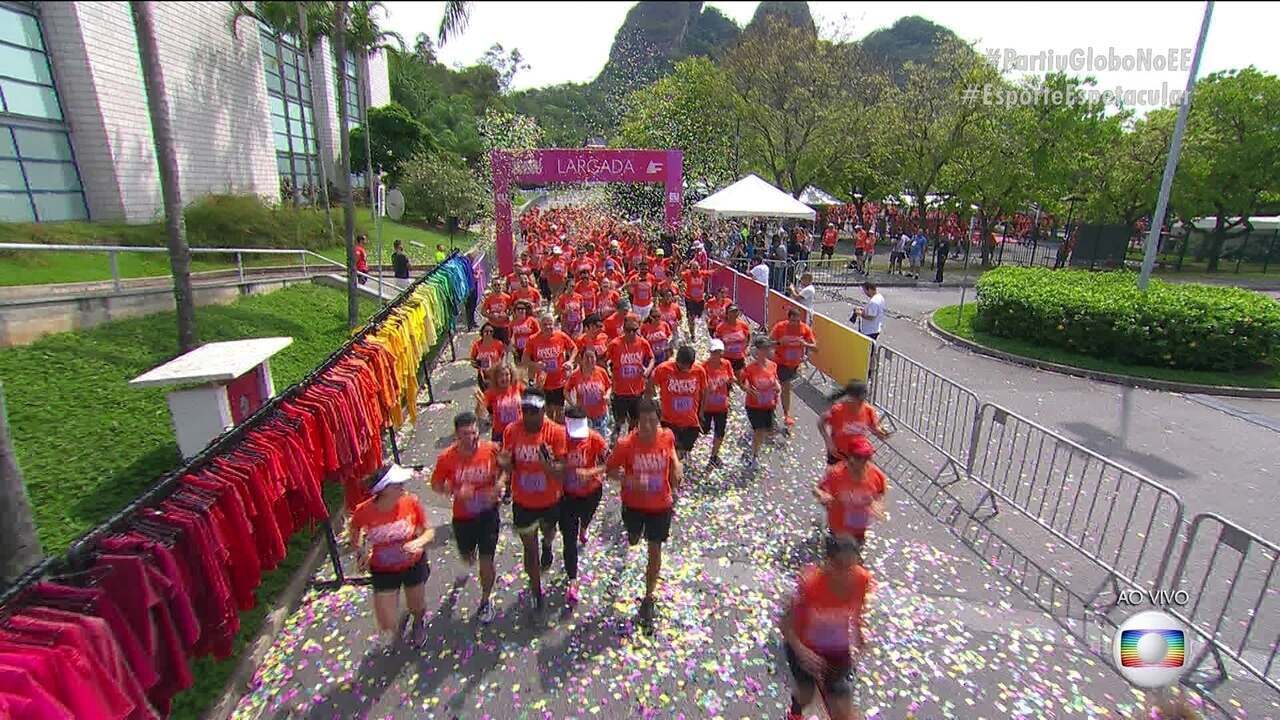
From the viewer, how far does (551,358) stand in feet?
24.8

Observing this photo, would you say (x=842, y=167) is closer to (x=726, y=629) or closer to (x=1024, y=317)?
(x=1024, y=317)

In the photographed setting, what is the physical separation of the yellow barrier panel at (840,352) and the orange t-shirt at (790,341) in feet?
4.62

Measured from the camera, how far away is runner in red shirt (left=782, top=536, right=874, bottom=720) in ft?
11.3

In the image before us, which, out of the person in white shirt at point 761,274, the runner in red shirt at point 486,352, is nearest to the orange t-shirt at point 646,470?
the runner in red shirt at point 486,352

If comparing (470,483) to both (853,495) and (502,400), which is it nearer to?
(502,400)

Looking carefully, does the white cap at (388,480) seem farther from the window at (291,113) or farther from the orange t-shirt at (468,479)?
the window at (291,113)

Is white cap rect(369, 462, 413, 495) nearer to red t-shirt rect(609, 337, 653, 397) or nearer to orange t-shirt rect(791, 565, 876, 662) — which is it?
orange t-shirt rect(791, 565, 876, 662)

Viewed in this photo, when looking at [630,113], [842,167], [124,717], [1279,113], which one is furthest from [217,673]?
[630,113]

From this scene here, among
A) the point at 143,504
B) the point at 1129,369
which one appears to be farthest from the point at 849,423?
the point at 1129,369

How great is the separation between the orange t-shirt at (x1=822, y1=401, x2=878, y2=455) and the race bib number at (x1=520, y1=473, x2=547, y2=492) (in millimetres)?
2753

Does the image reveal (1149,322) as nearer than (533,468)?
No

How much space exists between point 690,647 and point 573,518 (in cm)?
132

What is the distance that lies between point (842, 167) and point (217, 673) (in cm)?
3094

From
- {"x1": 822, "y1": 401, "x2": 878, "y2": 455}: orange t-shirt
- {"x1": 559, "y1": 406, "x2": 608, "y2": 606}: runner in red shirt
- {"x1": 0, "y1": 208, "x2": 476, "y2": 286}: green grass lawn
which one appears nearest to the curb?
{"x1": 822, "y1": 401, "x2": 878, "y2": 455}: orange t-shirt
